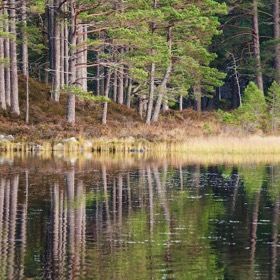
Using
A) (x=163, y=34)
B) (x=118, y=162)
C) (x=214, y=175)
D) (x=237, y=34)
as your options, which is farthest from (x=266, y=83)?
(x=214, y=175)

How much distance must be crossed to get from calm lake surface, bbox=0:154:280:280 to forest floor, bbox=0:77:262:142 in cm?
1265

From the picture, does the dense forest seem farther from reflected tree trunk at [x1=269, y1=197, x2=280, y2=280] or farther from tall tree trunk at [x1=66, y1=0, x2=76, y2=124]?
reflected tree trunk at [x1=269, y1=197, x2=280, y2=280]

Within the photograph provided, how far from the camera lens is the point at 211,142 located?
43.8 metres

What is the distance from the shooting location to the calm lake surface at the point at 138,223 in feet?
45.1

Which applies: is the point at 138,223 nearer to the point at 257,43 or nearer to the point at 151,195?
the point at 151,195

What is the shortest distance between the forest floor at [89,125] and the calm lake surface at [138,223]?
41.5 ft

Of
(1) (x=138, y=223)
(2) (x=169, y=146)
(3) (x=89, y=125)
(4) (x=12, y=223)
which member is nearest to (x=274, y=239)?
(1) (x=138, y=223)

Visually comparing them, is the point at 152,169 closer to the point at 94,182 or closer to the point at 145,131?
the point at 94,182

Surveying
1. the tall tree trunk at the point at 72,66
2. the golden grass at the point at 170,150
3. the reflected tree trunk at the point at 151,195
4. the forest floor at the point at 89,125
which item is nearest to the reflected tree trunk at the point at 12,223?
the reflected tree trunk at the point at 151,195

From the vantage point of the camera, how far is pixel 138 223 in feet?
61.7

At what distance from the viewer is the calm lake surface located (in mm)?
13742

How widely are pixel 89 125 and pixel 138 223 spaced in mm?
30159

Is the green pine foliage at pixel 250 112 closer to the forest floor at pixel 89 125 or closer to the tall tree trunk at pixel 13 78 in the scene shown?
the forest floor at pixel 89 125

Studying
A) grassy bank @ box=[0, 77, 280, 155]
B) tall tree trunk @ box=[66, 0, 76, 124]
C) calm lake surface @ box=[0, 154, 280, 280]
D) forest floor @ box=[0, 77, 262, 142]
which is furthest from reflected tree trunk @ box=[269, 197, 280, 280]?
tall tree trunk @ box=[66, 0, 76, 124]
